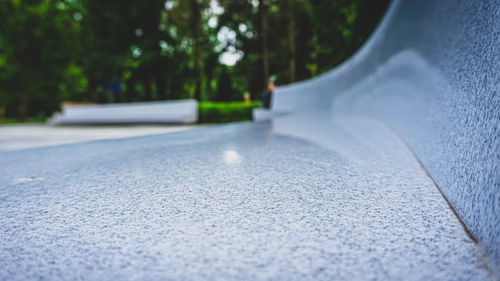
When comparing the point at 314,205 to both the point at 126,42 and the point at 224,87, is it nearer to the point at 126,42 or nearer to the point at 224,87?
the point at 126,42

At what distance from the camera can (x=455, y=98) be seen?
1585mm

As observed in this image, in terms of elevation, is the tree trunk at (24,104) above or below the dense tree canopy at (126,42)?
below

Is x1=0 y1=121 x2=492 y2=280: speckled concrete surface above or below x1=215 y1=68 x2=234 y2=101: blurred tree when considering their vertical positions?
below

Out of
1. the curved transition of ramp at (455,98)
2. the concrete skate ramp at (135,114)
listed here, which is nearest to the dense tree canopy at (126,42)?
the concrete skate ramp at (135,114)

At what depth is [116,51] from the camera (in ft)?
75.3

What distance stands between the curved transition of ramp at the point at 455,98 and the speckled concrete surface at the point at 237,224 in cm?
12

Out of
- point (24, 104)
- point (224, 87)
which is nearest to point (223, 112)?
point (24, 104)

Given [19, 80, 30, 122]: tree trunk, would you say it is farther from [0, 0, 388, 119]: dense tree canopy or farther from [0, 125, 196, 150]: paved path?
[0, 125, 196, 150]: paved path

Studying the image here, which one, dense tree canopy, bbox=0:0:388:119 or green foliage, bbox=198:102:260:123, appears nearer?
green foliage, bbox=198:102:260:123

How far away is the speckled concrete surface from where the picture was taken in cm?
99

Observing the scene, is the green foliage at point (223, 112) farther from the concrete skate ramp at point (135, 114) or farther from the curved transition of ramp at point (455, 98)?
the curved transition of ramp at point (455, 98)

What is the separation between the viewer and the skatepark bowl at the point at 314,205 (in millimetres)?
1008

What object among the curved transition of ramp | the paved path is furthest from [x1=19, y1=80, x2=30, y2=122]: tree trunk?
the curved transition of ramp

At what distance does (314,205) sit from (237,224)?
0.41m
